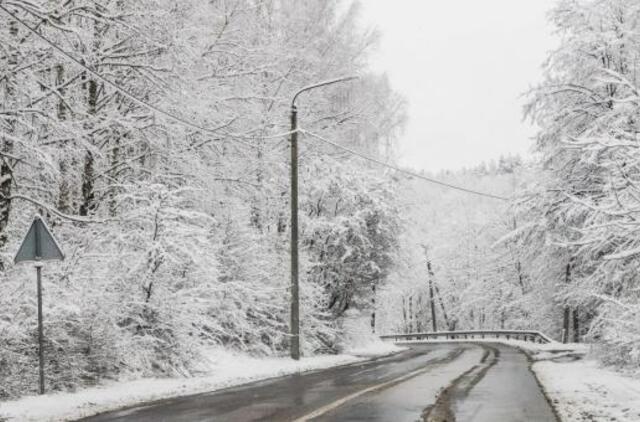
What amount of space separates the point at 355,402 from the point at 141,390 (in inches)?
156

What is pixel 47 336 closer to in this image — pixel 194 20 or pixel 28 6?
pixel 28 6

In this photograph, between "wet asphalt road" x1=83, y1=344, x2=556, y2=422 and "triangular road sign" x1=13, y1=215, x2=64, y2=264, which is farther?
"triangular road sign" x1=13, y1=215, x2=64, y2=264

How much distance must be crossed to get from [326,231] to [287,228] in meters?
1.60

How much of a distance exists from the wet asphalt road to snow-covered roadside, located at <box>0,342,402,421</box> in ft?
1.75

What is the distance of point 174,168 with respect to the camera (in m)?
19.5

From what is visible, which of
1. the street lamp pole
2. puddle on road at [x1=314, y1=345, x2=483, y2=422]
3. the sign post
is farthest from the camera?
the street lamp pole

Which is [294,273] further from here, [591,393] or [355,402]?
[355,402]

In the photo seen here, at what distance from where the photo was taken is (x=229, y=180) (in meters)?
21.7

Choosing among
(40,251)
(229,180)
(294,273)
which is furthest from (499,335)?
(40,251)

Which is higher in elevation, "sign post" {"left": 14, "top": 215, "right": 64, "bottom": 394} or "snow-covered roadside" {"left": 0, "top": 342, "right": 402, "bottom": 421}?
"sign post" {"left": 14, "top": 215, "right": 64, "bottom": 394}

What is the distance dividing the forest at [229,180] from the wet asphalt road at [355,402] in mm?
2261

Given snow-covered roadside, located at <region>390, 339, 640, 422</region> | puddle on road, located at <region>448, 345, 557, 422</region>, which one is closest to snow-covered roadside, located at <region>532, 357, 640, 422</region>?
snow-covered roadside, located at <region>390, 339, 640, 422</region>

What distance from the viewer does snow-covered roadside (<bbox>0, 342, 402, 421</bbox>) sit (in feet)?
31.7

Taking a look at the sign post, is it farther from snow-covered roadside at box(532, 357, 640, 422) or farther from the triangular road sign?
A: snow-covered roadside at box(532, 357, 640, 422)
